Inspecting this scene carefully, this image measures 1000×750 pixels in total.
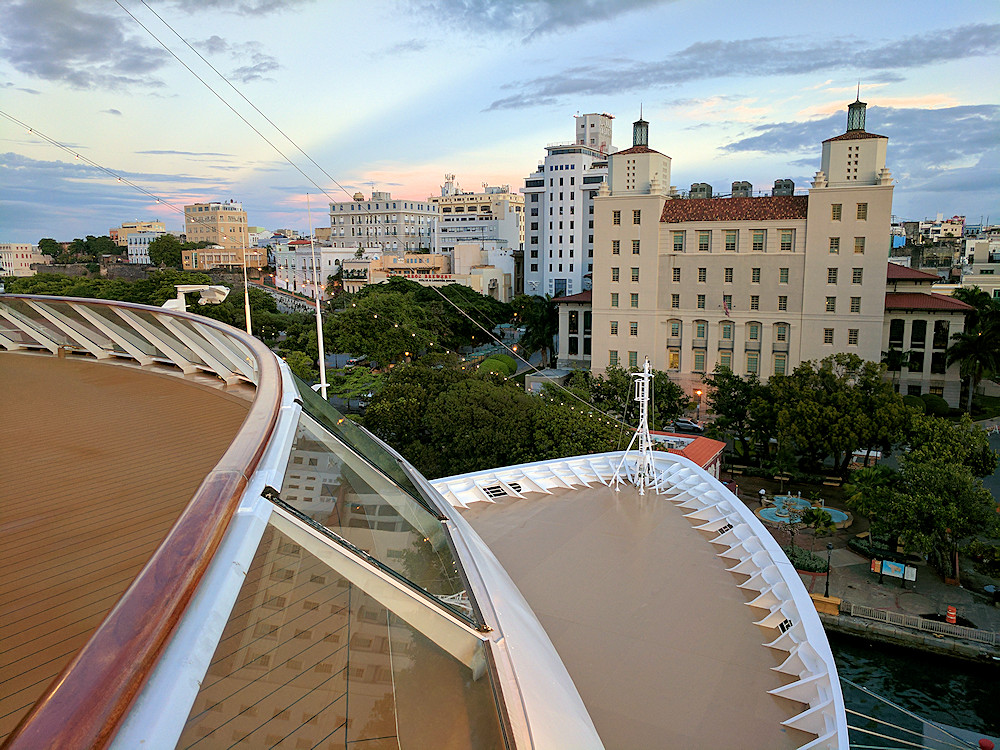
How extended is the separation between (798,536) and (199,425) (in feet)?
58.7

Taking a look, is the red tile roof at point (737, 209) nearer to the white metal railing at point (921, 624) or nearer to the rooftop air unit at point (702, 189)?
the rooftop air unit at point (702, 189)

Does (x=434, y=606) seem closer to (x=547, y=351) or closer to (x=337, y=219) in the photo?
(x=547, y=351)

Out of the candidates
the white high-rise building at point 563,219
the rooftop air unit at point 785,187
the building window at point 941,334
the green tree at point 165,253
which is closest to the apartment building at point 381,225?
Answer: the green tree at point 165,253

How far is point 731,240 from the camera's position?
33375mm

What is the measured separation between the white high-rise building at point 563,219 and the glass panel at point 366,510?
60090 millimetres

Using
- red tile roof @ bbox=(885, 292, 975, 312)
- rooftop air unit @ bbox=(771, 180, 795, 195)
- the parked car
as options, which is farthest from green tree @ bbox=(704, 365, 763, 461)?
rooftop air unit @ bbox=(771, 180, 795, 195)

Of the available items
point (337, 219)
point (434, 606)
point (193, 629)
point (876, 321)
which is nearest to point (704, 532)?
point (434, 606)

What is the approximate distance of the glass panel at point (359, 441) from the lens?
3164 millimetres

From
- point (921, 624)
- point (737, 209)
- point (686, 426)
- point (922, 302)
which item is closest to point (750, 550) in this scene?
point (921, 624)

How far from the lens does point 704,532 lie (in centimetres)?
913

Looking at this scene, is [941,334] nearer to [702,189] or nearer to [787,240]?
[787,240]

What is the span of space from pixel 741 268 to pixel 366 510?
33.7 meters

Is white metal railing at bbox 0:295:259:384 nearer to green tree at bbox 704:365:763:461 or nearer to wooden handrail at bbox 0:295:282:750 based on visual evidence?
wooden handrail at bbox 0:295:282:750

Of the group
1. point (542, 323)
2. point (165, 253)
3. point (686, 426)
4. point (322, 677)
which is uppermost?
point (165, 253)
